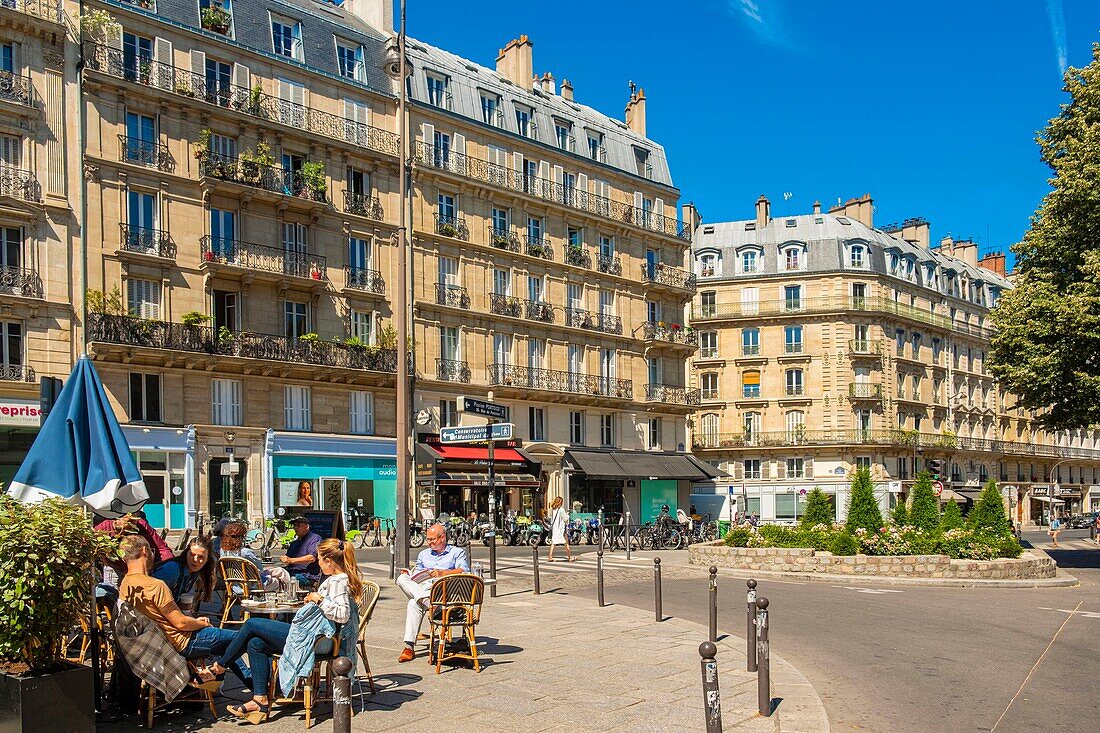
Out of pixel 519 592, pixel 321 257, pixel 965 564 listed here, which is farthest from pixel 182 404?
pixel 965 564

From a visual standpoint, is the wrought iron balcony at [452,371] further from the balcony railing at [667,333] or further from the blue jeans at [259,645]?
the blue jeans at [259,645]

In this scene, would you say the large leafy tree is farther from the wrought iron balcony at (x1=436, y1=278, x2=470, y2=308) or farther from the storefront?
the storefront

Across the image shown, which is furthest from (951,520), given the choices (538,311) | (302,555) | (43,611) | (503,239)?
(43,611)

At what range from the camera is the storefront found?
108 feet

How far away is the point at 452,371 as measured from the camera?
126ft

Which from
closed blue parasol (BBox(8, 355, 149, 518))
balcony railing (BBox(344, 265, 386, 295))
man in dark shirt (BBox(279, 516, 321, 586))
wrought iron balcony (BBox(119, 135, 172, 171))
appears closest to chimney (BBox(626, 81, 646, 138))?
balcony railing (BBox(344, 265, 386, 295))

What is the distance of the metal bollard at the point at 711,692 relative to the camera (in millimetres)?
5906

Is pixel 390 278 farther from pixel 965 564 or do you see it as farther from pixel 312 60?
pixel 965 564

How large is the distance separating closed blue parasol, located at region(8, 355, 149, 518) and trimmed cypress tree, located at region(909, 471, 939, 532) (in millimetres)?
20097

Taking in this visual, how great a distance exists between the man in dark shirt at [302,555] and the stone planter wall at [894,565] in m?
12.0

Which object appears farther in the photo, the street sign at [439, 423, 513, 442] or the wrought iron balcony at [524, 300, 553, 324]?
the wrought iron balcony at [524, 300, 553, 324]

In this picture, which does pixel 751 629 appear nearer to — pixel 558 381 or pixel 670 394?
pixel 558 381

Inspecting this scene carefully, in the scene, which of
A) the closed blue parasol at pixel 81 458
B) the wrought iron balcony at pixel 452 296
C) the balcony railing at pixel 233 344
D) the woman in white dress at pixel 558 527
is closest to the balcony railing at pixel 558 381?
the wrought iron balcony at pixel 452 296

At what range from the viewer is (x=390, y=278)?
122 ft
